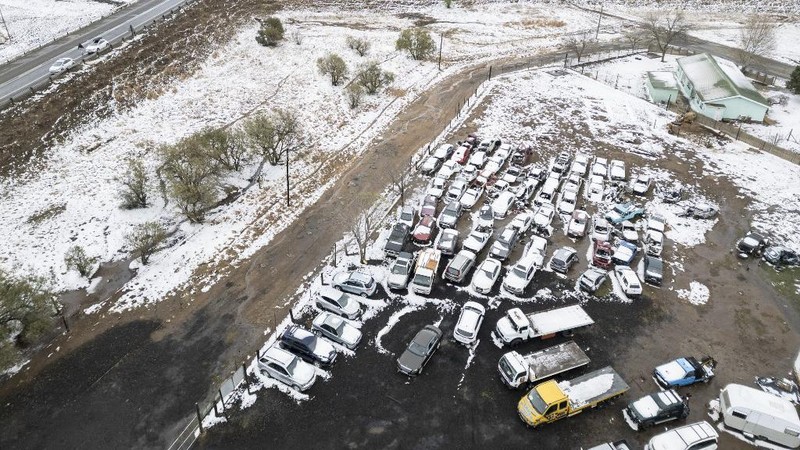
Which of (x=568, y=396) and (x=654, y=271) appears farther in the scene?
(x=654, y=271)

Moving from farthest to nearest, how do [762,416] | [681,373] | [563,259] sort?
[563,259], [681,373], [762,416]

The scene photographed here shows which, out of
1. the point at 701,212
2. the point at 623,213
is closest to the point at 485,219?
the point at 623,213

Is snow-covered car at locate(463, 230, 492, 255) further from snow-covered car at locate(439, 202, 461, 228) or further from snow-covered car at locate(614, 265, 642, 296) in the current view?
snow-covered car at locate(614, 265, 642, 296)

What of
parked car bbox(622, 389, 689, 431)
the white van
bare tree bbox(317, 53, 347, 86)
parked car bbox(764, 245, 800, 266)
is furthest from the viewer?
bare tree bbox(317, 53, 347, 86)

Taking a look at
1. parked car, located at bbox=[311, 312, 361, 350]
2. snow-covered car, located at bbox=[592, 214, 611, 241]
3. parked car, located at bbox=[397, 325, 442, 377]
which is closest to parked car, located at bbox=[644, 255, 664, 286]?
snow-covered car, located at bbox=[592, 214, 611, 241]

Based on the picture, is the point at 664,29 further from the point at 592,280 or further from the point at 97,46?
the point at 97,46
